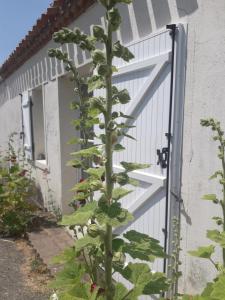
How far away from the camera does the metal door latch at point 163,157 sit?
9.73ft

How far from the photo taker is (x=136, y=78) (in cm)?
338

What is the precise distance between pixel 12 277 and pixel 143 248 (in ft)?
11.1

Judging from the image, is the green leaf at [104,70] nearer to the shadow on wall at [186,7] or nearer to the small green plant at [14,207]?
the shadow on wall at [186,7]

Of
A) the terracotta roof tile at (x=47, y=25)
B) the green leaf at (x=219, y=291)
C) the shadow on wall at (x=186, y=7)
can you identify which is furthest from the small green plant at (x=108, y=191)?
the terracotta roof tile at (x=47, y=25)

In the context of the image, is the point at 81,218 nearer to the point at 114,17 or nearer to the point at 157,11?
the point at 114,17

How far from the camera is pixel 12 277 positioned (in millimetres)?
4242

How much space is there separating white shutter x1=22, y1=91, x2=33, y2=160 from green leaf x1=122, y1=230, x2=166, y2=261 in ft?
20.5

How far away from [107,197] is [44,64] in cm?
557

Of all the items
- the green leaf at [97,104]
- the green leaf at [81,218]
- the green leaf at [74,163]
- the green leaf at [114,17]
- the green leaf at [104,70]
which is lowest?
the green leaf at [81,218]

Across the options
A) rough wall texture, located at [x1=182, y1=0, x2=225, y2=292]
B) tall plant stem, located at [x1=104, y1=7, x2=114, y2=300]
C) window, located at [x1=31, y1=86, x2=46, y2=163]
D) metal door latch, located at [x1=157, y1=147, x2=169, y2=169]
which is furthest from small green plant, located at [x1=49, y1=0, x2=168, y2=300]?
window, located at [x1=31, y1=86, x2=46, y2=163]

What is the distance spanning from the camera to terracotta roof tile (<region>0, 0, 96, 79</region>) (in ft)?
14.9

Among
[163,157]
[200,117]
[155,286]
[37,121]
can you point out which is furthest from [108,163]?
[37,121]

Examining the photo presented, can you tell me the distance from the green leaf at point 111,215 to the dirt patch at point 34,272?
3.04 m

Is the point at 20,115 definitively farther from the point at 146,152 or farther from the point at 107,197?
the point at 107,197
